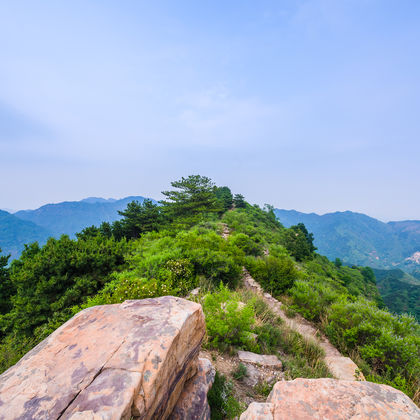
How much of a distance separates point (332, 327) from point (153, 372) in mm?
5568

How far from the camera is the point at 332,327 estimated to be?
5395 mm

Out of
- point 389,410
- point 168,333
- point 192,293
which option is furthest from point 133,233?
point 389,410

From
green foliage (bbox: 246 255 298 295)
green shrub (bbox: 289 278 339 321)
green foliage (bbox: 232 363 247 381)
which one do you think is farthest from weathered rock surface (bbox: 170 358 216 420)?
green foliage (bbox: 246 255 298 295)

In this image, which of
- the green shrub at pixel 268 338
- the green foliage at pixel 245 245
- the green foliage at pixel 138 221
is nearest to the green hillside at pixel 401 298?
the green foliage at pixel 245 245

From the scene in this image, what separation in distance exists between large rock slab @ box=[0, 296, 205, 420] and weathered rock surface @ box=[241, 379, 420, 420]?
3.46 feet

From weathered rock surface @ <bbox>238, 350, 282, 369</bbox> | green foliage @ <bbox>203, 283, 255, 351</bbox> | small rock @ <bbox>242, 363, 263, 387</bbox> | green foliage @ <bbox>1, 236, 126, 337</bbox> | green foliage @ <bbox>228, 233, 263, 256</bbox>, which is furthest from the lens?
green foliage @ <bbox>228, 233, 263, 256</bbox>

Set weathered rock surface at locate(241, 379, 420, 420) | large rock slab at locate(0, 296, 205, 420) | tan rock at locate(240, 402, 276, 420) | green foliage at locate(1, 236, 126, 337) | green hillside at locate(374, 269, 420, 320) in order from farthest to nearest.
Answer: green hillside at locate(374, 269, 420, 320) < green foliage at locate(1, 236, 126, 337) < tan rock at locate(240, 402, 276, 420) < weathered rock surface at locate(241, 379, 420, 420) < large rock slab at locate(0, 296, 205, 420)

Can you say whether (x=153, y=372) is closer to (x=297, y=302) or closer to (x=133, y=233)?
(x=297, y=302)

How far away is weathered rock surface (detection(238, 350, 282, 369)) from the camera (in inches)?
148

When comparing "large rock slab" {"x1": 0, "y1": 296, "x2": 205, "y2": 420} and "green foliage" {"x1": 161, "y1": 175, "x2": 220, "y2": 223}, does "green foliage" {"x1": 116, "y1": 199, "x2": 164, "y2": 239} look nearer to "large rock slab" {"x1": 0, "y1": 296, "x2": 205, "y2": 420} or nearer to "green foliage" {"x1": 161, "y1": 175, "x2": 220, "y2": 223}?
"green foliage" {"x1": 161, "y1": 175, "x2": 220, "y2": 223}

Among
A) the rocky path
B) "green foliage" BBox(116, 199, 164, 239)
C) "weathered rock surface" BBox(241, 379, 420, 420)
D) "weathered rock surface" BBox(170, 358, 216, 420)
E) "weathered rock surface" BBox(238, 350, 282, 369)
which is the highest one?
"green foliage" BBox(116, 199, 164, 239)

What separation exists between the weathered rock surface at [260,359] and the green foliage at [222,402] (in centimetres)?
64

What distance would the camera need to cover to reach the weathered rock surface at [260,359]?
3770 millimetres

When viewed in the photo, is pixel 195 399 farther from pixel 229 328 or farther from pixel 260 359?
pixel 260 359
